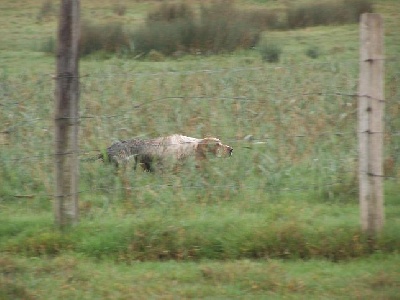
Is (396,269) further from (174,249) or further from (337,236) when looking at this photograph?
(174,249)

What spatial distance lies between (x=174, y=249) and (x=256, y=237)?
0.64 meters

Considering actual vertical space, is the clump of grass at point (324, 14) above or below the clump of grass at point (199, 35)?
above

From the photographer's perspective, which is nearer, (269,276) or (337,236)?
(269,276)

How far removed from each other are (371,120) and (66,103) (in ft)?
7.73

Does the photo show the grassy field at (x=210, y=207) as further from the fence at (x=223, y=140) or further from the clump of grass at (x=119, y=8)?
the clump of grass at (x=119, y=8)

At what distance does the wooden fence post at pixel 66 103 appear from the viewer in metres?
6.17

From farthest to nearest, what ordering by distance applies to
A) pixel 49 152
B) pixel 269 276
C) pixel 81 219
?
pixel 49 152 → pixel 81 219 → pixel 269 276

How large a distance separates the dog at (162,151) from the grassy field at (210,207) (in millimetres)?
169

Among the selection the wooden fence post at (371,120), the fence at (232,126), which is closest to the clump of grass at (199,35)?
the fence at (232,126)

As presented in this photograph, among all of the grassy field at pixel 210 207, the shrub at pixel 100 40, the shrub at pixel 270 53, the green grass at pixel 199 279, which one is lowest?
the green grass at pixel 199 279

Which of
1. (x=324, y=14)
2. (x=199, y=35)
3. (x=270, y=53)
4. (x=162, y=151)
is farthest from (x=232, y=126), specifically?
(x=324, y=14)

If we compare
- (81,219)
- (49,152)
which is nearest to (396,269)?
(81,219)

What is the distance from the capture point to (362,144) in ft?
19.9

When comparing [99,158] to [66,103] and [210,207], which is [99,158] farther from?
[66,103]
